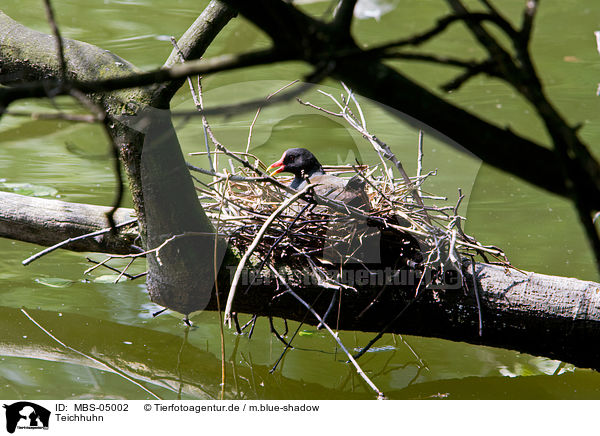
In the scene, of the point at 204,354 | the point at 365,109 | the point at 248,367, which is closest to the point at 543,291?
the point at 248,367

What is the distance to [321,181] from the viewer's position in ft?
9.01

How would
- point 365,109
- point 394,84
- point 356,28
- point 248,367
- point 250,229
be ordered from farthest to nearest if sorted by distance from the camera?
1. point 356,28
2. point 365,109
3. point 248,367
4. point 250,229
5. point 394,84

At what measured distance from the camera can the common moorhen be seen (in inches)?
94.3

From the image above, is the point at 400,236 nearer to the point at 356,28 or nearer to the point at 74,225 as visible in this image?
the point at 74,225

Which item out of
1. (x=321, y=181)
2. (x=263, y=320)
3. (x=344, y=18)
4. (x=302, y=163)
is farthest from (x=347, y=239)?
(x=344, y=18)

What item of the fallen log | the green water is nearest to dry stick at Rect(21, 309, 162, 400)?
the green water

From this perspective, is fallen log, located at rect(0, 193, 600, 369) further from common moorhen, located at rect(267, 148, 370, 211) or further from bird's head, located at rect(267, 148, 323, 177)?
bird's head, located at rect(267, 148, 323, 177)

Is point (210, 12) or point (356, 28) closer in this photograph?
point (210, 12)

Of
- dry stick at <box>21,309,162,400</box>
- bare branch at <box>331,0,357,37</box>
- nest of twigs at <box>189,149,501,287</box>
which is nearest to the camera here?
bare branch at <box>331,0,357,37</box>

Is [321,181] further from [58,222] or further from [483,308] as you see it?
[58,222]

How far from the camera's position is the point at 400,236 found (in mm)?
2307

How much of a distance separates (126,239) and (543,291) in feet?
5.15
